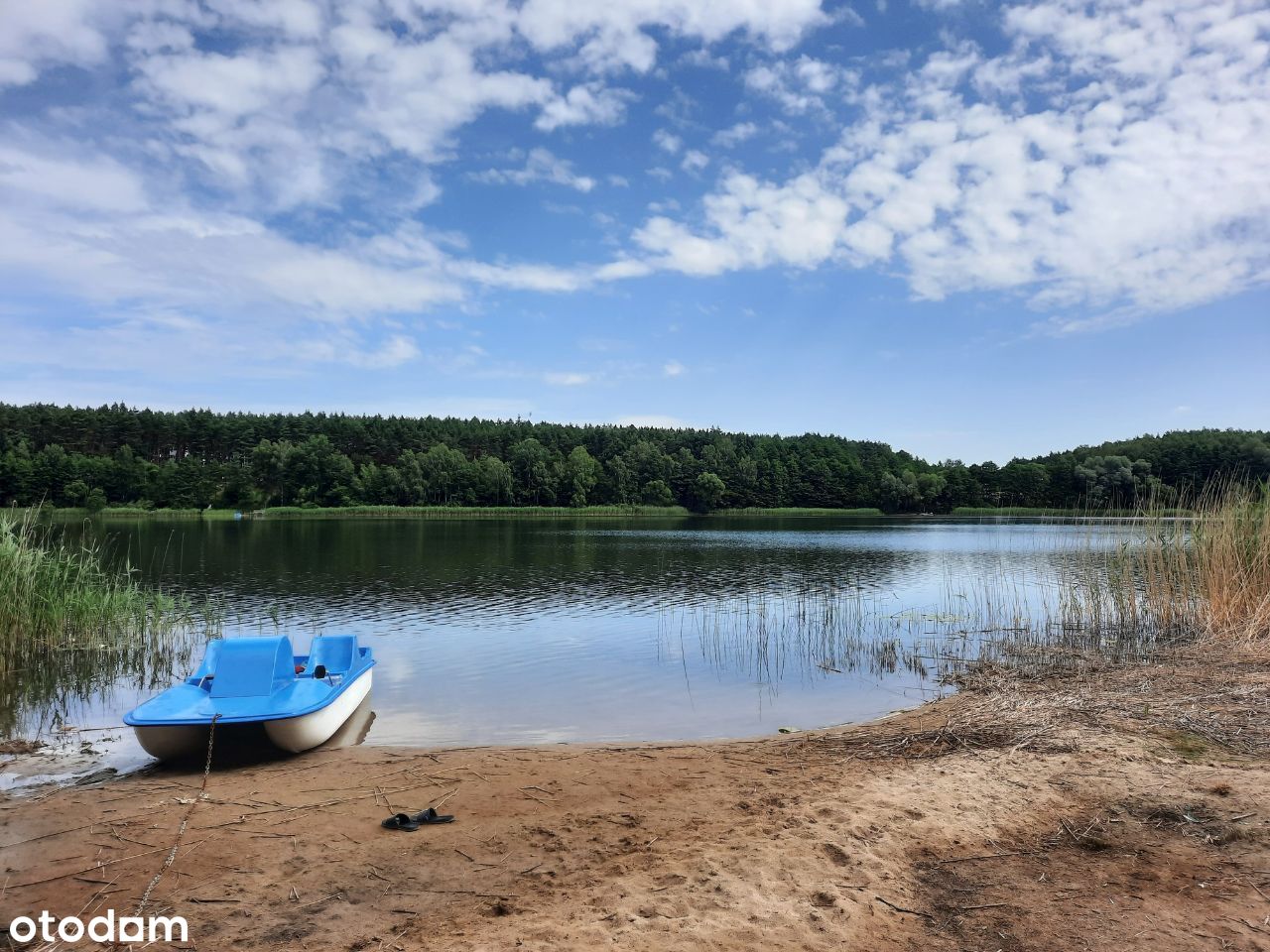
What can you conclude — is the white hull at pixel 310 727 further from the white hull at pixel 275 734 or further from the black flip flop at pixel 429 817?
the black flip flop at pixel 429 817

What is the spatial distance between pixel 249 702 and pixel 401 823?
3456 mm

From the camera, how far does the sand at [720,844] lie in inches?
171

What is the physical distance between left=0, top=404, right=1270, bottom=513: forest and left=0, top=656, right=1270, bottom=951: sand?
64.6 m

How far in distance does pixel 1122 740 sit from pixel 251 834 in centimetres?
809

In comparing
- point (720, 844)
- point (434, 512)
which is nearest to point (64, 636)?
point (720, 844)

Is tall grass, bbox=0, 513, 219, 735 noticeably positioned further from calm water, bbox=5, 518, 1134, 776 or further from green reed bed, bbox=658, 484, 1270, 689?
green reed bed, bbox=658, 484, 1270, 689

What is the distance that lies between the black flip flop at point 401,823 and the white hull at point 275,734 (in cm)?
265

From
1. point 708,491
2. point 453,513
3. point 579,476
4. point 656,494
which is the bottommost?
point 453,513

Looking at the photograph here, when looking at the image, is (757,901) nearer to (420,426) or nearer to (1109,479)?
(1109,479)

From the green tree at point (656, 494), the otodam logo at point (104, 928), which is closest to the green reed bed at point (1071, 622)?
the otodam logo at point (104, 928)

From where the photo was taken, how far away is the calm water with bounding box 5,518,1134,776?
11.3 metres

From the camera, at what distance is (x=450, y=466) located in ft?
328

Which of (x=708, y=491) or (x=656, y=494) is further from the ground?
(x=708, y=491)

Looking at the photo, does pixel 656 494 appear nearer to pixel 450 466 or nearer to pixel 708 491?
pixel 708 491
